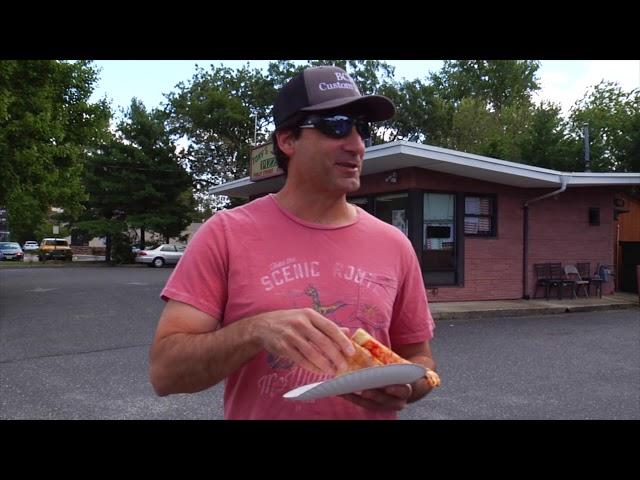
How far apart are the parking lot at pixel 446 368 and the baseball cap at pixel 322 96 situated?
3.98m

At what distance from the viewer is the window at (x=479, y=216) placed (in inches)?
561

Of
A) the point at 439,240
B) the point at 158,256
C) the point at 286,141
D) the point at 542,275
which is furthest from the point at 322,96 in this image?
the point at 158,256

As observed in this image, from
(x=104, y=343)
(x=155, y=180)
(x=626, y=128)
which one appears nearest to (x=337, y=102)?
(x=104, y=343)

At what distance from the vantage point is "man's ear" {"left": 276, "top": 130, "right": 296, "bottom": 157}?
1.78m

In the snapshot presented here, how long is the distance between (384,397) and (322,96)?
0.91 metres

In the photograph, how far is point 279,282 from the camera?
1.56m

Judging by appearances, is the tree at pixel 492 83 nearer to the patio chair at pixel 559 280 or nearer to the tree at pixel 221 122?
the tree at pixel 221 122

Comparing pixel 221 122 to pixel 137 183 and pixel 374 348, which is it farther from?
pixel 374 348

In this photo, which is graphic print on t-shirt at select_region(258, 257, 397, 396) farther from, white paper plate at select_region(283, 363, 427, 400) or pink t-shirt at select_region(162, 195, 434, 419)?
white paper plate at select_region(283, 363, 427, 400)

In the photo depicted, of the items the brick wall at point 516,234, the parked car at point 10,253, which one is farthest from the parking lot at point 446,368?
the parked car at point 10,253

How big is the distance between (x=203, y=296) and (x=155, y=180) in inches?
1382

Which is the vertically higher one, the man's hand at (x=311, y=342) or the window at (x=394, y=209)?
the window at (x=394, y=209)

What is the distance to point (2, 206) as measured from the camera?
15930 mm

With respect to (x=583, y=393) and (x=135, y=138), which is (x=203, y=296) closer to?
(x=583, y=393)
